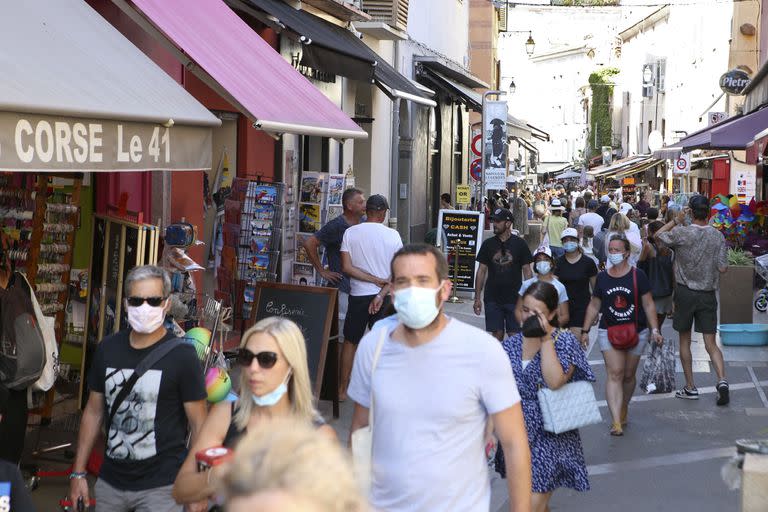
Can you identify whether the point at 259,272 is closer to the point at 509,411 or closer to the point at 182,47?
the point at 182,47

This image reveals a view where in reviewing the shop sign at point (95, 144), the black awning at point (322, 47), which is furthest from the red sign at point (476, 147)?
the shop sign at point (95, 144)

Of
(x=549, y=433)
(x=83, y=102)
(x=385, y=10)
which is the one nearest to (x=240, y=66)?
(x=83, y=102)

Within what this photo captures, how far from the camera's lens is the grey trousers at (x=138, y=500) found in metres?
5.11

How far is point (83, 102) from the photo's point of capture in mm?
6289

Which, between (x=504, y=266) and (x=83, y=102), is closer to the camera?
(x=83, y=102)

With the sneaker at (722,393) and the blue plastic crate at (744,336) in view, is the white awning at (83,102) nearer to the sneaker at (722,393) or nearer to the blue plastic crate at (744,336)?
the sneaker at (722,393)

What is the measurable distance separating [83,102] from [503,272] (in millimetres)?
6211

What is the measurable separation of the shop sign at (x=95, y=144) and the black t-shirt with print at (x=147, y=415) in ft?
3.63

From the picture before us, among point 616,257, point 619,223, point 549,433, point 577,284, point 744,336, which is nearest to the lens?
point 549,433

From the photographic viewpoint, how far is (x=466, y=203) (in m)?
27.3

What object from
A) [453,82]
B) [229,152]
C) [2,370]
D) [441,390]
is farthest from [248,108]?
[453,82]

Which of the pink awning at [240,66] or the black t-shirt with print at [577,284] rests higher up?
the pink awning at [240,66]

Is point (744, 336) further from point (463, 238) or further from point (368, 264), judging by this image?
point (463, 238)

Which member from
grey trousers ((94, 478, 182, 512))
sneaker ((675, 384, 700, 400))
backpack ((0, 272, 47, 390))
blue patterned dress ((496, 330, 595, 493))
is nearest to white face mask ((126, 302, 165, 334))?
grey trousers ((94, 478, 182, 512))
